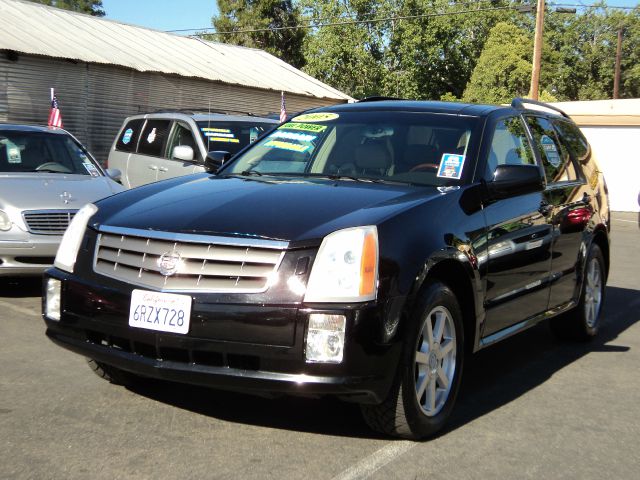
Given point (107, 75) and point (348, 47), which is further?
point (348, 47)

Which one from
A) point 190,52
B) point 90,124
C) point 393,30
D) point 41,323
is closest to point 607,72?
point 393,30

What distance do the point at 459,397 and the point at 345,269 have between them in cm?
165

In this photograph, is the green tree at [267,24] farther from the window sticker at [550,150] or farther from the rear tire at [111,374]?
the rear tire at [111,374]

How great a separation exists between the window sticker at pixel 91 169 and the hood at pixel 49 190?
0.95 ft

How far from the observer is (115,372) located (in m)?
4.80

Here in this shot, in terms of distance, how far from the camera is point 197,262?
12.8 ft

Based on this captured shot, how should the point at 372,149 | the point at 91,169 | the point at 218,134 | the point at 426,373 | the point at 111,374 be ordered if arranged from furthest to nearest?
the point at 218,134, the point at 91,169, the point at 372,149, the point at 111,374, the point at 426,373

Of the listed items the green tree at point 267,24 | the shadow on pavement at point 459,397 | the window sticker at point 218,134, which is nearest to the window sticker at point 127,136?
the window sticker at point 218,134

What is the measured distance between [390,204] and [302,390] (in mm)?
1075

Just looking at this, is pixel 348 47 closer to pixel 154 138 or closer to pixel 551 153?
pixel 154 138

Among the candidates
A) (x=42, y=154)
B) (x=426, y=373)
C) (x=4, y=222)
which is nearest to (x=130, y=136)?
(x=42, y=154)

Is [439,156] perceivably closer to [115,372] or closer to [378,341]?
[378,341]

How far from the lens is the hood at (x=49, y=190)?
8.00m

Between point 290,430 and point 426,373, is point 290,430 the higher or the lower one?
the lower one
